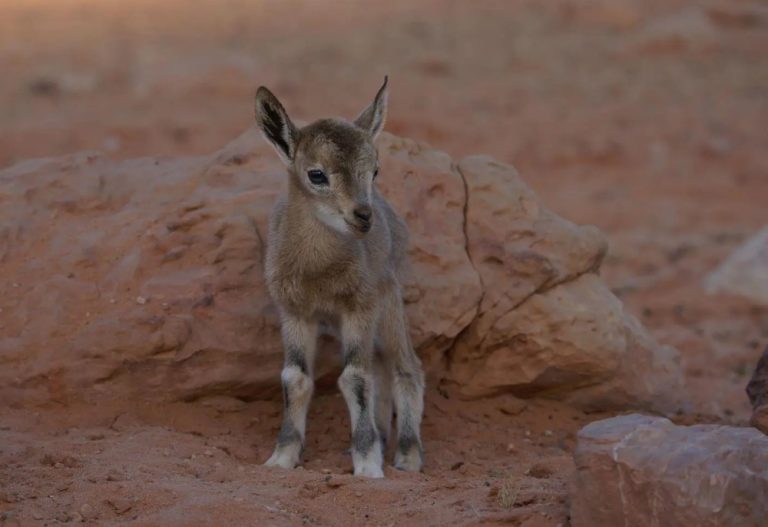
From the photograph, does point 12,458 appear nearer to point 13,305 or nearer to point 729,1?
point 13,305

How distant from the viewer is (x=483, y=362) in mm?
8977

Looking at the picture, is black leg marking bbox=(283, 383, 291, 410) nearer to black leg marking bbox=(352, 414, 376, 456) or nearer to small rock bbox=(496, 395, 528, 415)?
black leg marking bbox=(352, 414, 376, 456)

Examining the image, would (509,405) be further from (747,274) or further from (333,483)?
(747,274)

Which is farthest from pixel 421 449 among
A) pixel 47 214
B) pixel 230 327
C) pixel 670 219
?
pixel 670 219

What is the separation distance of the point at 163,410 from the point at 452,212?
8.00 feet

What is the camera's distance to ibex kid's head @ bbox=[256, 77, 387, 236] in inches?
293

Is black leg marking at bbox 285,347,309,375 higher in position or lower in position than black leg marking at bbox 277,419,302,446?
higher

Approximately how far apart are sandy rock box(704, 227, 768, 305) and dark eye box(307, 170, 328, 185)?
7213 mm

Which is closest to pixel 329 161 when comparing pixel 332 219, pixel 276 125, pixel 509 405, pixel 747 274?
pixel 332 219

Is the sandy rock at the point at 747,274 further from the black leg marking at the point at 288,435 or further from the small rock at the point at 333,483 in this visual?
the small rock at the point at 333,483

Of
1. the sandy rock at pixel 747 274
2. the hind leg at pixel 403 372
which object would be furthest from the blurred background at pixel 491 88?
the hind leg at pixel 403 372

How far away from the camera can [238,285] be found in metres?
8.42

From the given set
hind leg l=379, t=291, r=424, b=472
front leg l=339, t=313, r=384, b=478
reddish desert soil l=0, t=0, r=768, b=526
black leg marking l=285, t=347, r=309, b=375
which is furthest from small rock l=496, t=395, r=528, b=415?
black leg marking l=285, t=347, r=309, b=375

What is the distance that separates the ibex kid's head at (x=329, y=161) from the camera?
744 cm
